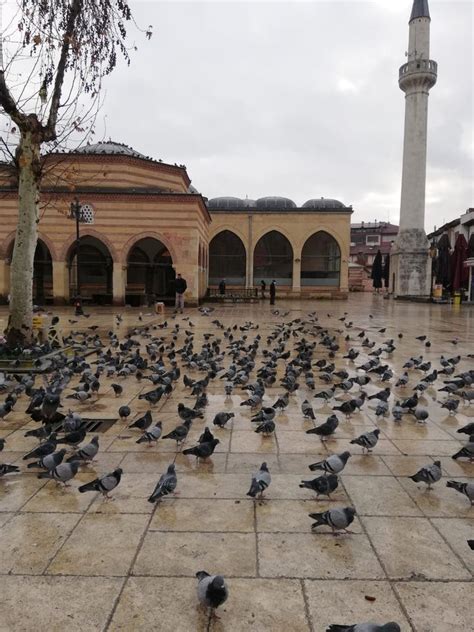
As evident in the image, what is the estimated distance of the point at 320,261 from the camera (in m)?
44.1

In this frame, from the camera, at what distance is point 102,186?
26.8m

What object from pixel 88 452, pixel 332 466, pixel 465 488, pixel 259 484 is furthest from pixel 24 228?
pixel 465 488

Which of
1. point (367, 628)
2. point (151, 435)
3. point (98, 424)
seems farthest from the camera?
point (98, 424)

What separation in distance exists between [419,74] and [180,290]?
2937cm

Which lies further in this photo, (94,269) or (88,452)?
(94,269)

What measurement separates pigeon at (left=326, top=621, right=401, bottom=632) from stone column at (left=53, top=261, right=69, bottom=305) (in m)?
26.0

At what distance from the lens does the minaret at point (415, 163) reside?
39.4 metres

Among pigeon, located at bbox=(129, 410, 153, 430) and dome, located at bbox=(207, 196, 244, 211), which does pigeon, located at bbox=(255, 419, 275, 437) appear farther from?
dome, located at bbox=(207, 196, 244, 211)

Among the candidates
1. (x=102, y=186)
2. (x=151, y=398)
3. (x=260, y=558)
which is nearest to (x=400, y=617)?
(x=260, y=558)

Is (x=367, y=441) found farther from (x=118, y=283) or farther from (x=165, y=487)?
(x=118, y=283)

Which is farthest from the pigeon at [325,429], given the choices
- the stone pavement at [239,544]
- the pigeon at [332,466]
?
the pigeon at [332,466]

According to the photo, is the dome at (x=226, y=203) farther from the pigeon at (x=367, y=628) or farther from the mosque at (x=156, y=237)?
the pigeon at (x=367, y=628)

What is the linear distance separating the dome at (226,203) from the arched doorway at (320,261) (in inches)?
284

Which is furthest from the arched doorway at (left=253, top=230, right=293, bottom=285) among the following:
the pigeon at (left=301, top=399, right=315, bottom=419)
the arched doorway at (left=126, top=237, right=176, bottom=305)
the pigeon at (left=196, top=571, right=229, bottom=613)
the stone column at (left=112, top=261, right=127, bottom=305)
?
the pigeon at (left=196, top=571, right=229, bottom=613)
